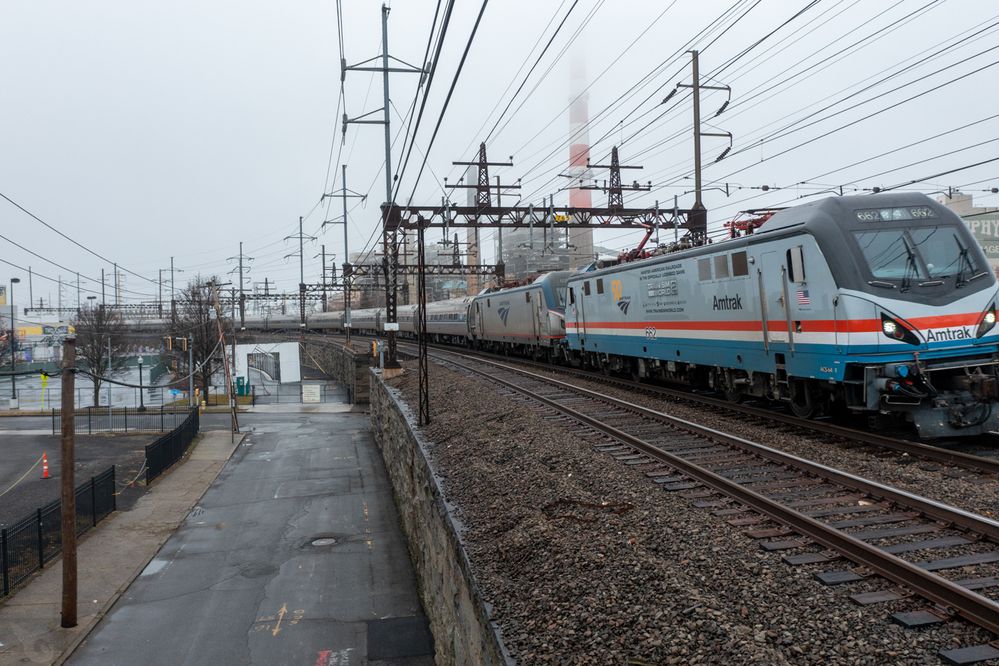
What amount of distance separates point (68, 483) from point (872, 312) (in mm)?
12372

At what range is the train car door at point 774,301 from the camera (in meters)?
10.8

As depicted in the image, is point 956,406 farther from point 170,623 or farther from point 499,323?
point 499,323

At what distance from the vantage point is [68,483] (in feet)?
37.5

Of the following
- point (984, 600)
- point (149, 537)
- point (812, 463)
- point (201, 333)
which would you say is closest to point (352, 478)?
point (149, 537)

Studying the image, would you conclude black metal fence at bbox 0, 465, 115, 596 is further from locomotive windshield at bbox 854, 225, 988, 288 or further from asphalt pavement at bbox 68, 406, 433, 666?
locomotive windshield at bbox 854, 225, 988, 288

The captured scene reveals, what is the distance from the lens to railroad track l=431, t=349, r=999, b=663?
4.62m

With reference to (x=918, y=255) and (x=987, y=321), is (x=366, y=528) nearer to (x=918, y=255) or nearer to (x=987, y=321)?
(x=918, y=255)

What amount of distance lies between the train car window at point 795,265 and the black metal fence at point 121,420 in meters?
31.4

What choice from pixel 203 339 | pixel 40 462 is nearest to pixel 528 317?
pixel 40 462

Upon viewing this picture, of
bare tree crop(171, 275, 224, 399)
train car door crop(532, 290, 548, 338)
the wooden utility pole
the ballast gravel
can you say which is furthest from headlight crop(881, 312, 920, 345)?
bare tree crop(171, 275, 224, 399)

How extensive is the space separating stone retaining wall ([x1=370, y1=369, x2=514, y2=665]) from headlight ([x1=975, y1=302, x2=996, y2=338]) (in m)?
7.34

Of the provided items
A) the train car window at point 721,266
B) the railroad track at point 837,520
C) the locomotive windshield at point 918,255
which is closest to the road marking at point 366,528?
the railroad track at point 837,520

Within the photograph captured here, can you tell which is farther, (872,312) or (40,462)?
(40,462)

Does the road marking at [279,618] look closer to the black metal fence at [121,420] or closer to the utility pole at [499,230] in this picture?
the utility pole at [499,230]
